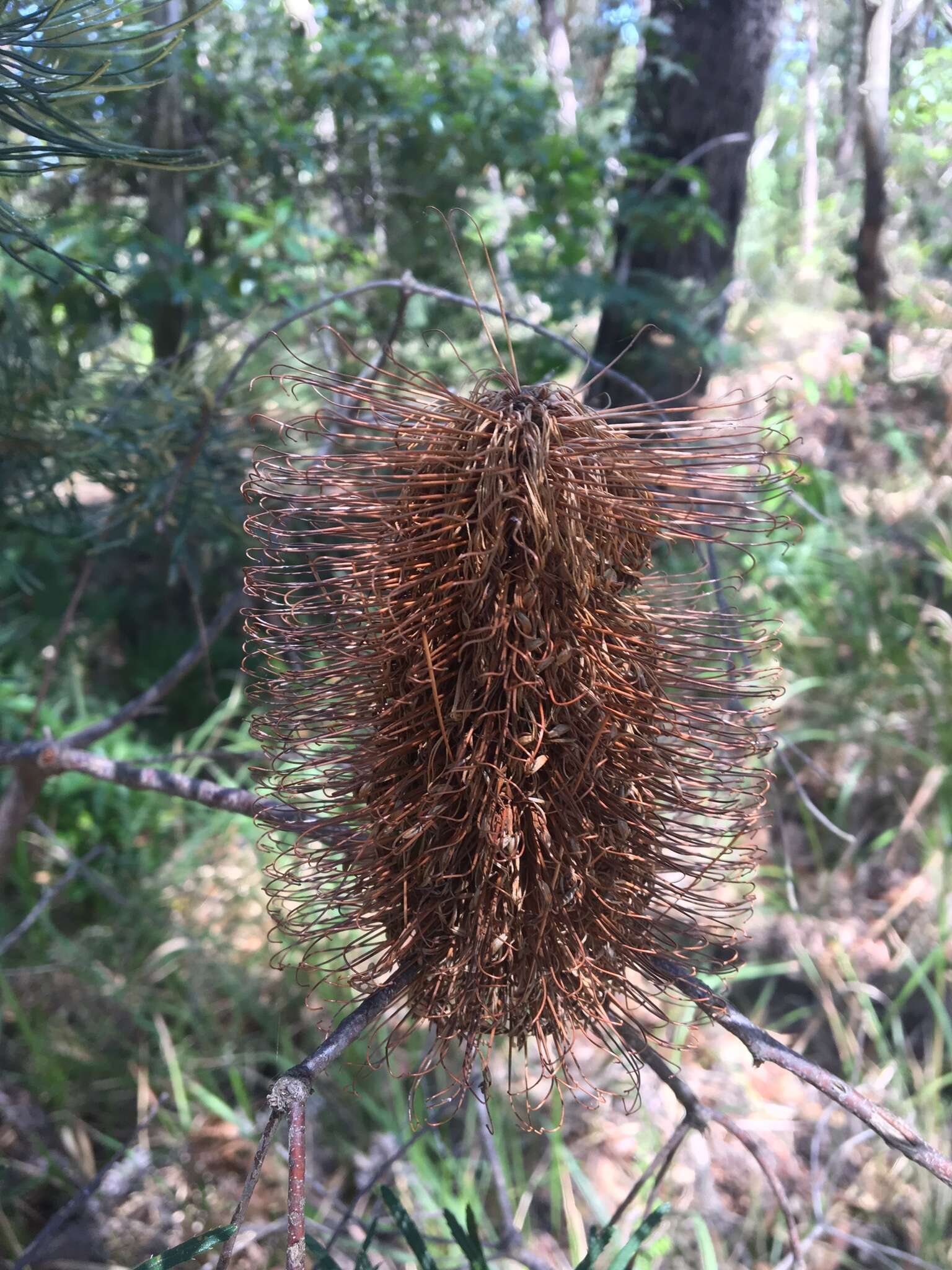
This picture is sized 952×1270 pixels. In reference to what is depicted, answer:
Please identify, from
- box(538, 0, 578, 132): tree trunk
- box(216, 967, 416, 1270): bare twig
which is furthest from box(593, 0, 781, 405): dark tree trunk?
box(216, 967, 416, 1270): bare twig

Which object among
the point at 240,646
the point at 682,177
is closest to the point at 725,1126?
the point at 240,646

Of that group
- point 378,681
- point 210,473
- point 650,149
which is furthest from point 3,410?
point 650,149

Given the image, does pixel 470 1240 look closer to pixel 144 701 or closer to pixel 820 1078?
pixel 820 1078

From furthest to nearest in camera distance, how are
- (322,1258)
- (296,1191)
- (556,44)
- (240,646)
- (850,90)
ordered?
(556,44)
(850,90)
(240,646)
(322,1258)
(296,1191)

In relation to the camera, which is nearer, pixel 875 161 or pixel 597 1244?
pixel 597 1244

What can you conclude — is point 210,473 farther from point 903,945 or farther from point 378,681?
point 903,945

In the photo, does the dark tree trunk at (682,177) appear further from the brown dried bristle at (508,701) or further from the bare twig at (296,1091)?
the bare twig at (296,1091)

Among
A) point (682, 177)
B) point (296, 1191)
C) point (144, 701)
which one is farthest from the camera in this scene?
point (682, 177)
